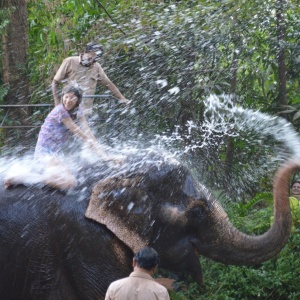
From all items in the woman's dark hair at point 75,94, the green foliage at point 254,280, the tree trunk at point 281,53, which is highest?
the woman's dark hair at point 75,94

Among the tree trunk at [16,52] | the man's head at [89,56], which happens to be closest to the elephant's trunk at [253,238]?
the man's head at [89,56]

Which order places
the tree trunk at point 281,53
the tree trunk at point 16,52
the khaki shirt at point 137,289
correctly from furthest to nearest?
the tree trunk at point 16,52, the tree trunk at point 281,53, the khaki shirt at point 137,289

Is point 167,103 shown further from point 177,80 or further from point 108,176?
point 108,176

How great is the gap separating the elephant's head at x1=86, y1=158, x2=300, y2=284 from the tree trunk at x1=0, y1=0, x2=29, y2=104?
545cm

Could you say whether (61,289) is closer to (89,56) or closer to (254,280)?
(254,280)

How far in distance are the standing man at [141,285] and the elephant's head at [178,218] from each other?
0.81m

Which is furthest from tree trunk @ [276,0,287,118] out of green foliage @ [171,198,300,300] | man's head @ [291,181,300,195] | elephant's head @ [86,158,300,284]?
elephant's head @ [86,158,300,284]

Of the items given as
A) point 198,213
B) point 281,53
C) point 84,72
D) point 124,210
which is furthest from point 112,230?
point 281,53

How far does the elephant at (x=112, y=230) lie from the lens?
4.72m

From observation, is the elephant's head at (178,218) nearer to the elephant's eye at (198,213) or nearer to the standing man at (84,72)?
the elephant's eye at (198,213)

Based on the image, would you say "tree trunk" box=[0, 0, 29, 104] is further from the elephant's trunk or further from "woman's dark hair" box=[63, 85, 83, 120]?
the elephant's trunk

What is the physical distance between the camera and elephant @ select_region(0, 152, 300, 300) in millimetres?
4723

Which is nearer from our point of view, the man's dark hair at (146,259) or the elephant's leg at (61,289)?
the man's dark hair at (146,259)

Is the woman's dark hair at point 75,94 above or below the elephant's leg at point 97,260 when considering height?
above
